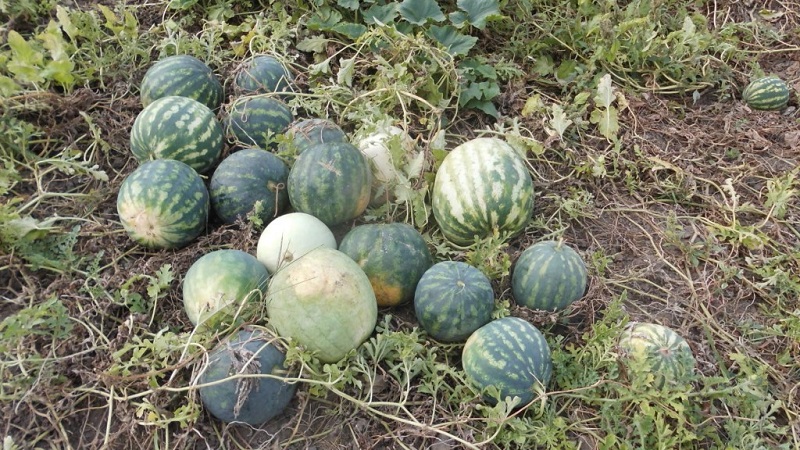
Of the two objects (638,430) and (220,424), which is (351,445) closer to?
(220,424)

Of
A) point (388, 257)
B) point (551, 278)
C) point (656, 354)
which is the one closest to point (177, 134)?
point (388, 257)

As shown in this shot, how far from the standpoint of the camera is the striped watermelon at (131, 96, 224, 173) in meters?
3.07

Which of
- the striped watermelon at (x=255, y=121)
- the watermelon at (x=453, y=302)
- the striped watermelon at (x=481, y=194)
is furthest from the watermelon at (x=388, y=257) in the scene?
the striped watermelon at (x=255, y=121)

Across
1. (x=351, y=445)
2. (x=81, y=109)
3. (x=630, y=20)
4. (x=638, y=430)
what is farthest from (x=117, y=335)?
(x=630, y=20)

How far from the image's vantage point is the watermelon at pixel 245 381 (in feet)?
7.46

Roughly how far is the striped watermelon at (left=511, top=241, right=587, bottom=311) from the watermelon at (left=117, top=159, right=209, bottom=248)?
156cm

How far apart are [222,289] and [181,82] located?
1488 mm

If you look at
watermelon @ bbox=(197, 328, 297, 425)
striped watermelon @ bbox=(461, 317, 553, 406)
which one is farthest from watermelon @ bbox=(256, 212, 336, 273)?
striped watermelon @ bbox=(461, 317, 553, 406)

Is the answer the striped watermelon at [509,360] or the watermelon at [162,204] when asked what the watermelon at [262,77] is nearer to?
the watermelon at [162,204]

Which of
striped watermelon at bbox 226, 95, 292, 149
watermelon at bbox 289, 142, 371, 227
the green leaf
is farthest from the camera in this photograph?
the green leaf

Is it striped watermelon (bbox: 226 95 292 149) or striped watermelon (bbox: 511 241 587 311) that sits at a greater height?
striped watermelon (bbox: 226 95 292 149)

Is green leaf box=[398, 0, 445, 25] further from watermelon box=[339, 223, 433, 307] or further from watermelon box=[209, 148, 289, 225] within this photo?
watermelon box=[339, 223, 433, 307]

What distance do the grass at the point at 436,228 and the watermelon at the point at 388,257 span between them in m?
0.17

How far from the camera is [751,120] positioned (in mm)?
4234
